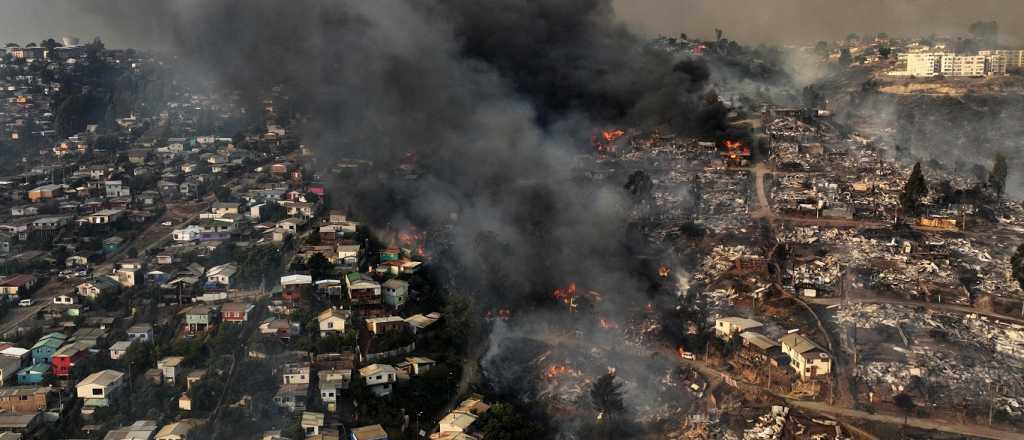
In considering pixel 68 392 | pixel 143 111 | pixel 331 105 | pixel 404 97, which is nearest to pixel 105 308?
pixel 68 392

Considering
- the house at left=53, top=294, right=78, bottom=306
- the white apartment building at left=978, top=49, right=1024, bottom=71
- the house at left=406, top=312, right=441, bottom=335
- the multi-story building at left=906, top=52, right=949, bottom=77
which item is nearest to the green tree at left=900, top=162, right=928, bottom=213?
the house at left=406, top=312, right=441, bottom=335

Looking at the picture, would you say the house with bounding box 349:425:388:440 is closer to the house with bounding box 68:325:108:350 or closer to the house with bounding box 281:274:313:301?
the house with bounding box 281:274:313:301

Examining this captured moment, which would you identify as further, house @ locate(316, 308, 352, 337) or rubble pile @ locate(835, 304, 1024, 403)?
house @ locate(316, 308, 352, 337)

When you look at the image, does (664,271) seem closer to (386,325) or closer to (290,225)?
(386,325)

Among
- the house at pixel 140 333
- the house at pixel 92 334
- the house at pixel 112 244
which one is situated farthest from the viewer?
the house at pixel 112 244

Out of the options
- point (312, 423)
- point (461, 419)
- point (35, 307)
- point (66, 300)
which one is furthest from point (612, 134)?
point (312, 423)

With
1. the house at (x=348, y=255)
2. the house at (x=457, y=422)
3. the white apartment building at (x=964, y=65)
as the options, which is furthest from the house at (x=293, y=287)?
the white apartment building at (x=964, y=65)

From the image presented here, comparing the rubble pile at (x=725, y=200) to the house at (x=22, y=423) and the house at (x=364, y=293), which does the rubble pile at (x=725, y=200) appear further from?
the house at (x=22, y=423)
